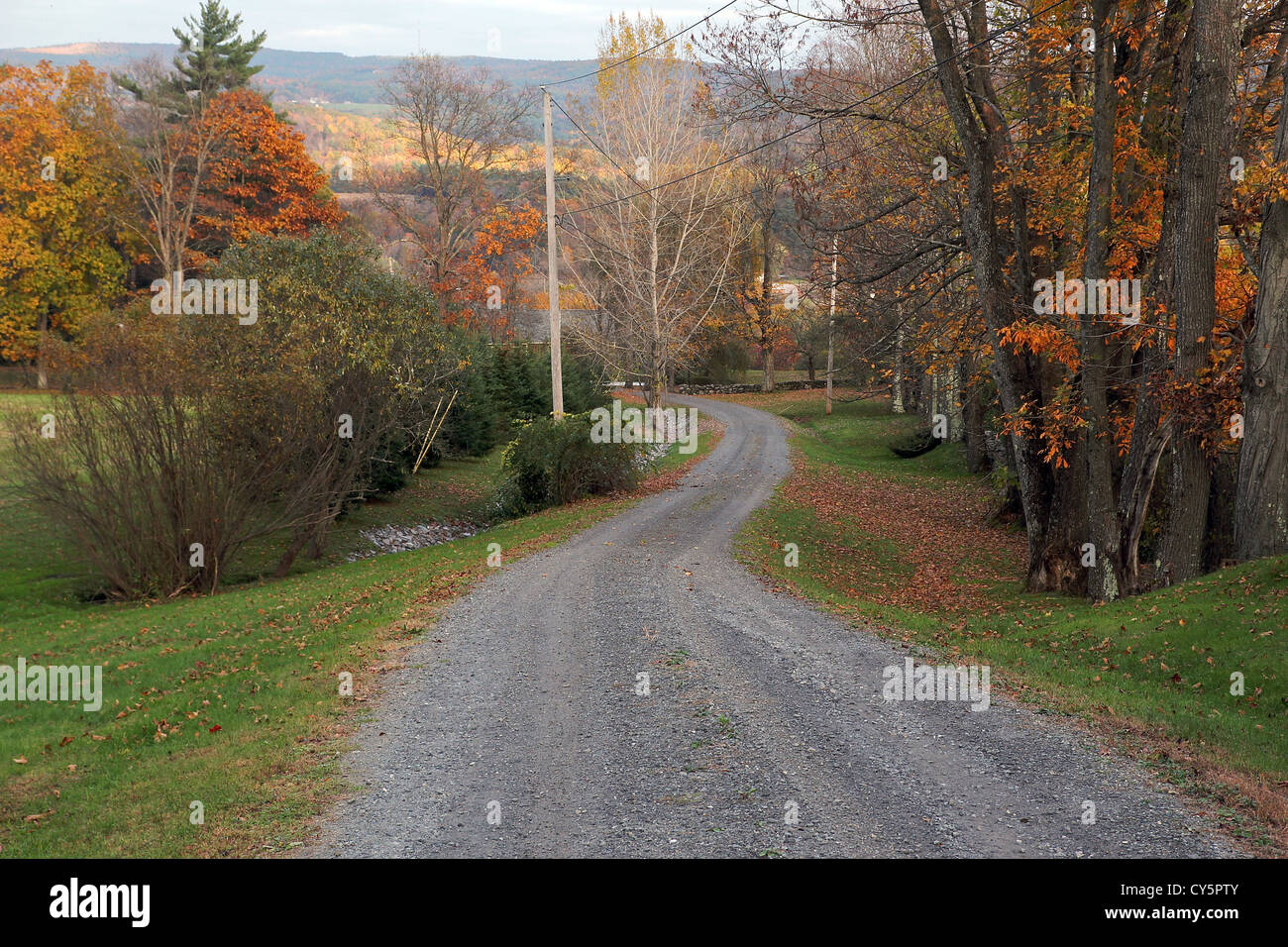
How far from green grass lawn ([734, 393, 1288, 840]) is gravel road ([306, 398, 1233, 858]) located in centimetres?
69

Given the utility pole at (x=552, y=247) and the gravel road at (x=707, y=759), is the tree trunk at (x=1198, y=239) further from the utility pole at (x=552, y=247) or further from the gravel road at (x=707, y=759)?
the utility pole at (x=552, y=247)

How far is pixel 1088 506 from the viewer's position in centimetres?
1455

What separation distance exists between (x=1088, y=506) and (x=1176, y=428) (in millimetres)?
1949

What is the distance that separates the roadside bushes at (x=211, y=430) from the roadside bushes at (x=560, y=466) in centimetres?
388

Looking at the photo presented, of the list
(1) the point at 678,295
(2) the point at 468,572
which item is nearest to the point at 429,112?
(1) the point at 678,295

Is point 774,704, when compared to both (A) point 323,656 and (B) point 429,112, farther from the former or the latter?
(B) point 429,112

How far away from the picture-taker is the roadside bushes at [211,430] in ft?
56.8

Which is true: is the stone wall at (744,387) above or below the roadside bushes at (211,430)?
above

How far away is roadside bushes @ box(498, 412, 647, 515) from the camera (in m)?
25.1

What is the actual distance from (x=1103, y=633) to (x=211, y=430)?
16377 mm
